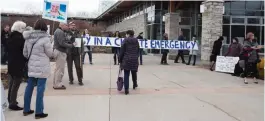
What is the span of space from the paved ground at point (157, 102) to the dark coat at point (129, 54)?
0.72 meters

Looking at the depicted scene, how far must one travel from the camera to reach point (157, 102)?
7.11 metres

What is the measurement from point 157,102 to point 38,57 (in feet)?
9.21

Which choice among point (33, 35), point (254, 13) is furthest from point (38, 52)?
point (254, 13)

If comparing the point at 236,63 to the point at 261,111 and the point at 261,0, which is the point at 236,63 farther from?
the point at 261,0

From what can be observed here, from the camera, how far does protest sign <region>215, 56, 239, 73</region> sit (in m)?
12.8

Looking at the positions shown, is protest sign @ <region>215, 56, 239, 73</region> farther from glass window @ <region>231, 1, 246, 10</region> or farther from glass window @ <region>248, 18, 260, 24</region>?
glass window @ <region>248, 18, 260, 24</region>

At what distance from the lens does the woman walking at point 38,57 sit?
5684 mm

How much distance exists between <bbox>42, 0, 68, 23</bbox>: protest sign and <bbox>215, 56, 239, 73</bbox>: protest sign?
22.9ft

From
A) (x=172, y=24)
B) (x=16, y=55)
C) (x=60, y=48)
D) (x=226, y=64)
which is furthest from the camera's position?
(x=172, y=24)

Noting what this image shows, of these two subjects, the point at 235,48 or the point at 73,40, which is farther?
the point at 235,48

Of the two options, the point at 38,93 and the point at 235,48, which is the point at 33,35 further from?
the point at 235,48

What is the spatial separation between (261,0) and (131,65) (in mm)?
18226

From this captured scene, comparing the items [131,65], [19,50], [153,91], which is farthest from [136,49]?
[19,50]

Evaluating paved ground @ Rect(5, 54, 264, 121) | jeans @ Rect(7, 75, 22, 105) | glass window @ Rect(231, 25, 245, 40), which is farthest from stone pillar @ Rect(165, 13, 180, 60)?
jeans @ Rect(7, 75, 22, 105)
